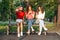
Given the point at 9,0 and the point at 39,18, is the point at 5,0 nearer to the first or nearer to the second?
the point at 9,0

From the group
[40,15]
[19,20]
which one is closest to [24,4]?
[40,15]

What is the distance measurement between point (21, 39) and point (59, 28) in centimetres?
845

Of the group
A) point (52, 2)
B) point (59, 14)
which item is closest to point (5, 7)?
point (52, 2)

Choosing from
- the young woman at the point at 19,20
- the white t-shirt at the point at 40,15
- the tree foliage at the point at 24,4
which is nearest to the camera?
the young woman at the point at 19,20

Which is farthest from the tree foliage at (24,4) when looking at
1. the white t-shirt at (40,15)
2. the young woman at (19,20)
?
the young woman at (19,20)

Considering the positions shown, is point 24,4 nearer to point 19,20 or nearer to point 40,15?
point 40,15

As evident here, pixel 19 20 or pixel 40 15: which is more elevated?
pixel 40 15

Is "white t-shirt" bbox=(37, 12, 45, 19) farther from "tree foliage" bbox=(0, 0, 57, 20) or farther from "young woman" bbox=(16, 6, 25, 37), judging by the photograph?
"tree foliage" bbox=(0, 0, 57, 20)

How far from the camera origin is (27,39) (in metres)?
15.4

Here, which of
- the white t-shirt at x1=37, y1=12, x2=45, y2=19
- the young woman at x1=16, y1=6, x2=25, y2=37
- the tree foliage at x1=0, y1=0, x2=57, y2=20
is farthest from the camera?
the tree foliage at x1=0, y1=0, x2=57, y2=20

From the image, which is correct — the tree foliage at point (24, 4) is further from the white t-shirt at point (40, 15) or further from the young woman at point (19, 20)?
the young woman at point (19, 20)

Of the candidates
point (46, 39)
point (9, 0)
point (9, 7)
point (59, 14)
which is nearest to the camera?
point (46, 39)

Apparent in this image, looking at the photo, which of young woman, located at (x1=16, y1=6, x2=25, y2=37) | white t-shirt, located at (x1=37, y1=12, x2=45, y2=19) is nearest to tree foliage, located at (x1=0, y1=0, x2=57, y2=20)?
white t-shirt, located at (x1=37, y1=12, x2=45, y2=19)

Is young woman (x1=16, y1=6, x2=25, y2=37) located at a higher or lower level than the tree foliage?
lower
